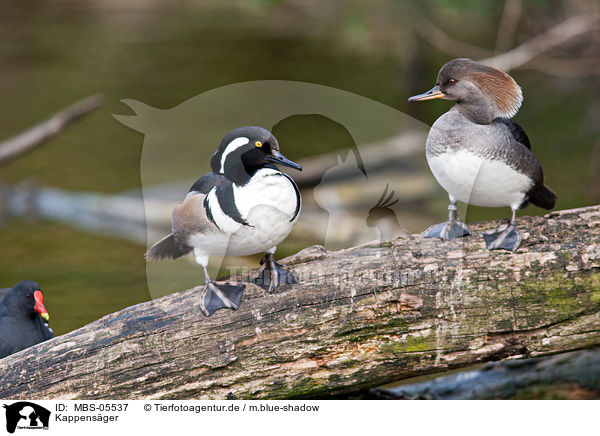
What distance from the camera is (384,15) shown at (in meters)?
5.11

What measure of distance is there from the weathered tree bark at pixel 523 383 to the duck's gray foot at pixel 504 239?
68cm

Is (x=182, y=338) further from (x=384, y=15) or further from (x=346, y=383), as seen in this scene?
(x=384, y=15)

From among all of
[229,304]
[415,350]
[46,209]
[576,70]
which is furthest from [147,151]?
[576,70]

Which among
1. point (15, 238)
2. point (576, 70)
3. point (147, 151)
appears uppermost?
point (576, 70)

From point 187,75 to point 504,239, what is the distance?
476cm

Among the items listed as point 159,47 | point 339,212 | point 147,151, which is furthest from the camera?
point 159,47

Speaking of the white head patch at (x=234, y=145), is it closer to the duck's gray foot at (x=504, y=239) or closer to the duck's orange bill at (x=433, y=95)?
the duck's orange bill at (x=433, y=95)

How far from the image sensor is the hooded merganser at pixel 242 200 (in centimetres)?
145

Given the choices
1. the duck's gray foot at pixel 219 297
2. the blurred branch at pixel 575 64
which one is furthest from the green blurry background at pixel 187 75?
the duck's gray foot at pixel 219 297

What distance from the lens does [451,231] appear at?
5.87 feet

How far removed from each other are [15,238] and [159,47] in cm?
432

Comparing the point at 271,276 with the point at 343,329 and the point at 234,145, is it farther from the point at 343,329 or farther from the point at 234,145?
the point at 234,145

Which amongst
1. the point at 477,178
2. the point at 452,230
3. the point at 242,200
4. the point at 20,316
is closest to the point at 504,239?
the point at 452,230

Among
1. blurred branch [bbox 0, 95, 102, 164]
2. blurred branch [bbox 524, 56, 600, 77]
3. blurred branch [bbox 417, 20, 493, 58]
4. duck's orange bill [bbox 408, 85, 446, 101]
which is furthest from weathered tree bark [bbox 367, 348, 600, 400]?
blurred branch [bbox 417, 20, 493, 58]
